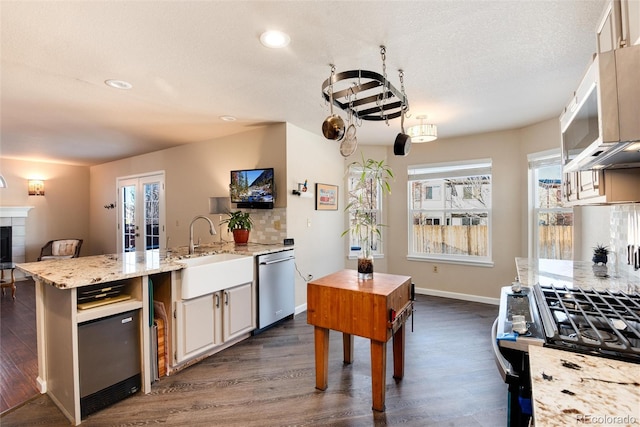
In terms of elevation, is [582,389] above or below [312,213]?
below

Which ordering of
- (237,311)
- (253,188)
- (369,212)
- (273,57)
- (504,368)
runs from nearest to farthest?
(504,368)
(273,57)
(237,311)
(253,188)
(369,212)

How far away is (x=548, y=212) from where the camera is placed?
12.7ft

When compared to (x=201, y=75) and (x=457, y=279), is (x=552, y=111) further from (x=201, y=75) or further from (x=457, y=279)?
(x=201, y=75)

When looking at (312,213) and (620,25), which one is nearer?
(620,25)

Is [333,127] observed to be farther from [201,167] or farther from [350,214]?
[201,167]

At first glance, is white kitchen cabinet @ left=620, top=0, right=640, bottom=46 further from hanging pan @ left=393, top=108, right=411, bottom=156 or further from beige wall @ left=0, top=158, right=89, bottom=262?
beige wall @ left=0, top=158, right=89, bottom=262

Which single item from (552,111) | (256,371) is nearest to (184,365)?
(256,371)

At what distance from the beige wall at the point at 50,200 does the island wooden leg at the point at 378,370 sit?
24.9 ft

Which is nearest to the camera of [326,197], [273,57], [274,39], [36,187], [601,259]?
[274,39]

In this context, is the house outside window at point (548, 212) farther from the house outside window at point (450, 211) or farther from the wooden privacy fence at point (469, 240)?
the house outside window at point (450, 211)

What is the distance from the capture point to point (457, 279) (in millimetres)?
4609

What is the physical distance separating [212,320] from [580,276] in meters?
2.86

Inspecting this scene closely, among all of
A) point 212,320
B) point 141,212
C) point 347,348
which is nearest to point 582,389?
point 347,348

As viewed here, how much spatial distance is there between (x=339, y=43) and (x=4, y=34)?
6.78 ft
